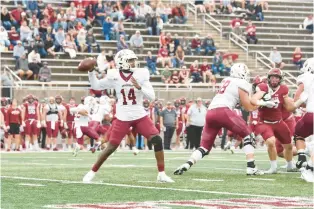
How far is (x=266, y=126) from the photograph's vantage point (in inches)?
580

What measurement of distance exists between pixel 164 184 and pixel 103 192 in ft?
4.38

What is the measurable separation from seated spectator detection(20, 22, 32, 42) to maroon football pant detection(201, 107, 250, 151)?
17449mm

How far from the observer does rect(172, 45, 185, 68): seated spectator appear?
3316cm

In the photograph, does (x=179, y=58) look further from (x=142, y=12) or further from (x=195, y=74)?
(x=142, y=12)

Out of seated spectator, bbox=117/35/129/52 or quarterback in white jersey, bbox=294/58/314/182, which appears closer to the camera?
quarterback in white jersey, bbox=294/58/314/182

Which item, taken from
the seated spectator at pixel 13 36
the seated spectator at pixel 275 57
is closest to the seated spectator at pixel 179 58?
the seated spectator at pixel 275 57

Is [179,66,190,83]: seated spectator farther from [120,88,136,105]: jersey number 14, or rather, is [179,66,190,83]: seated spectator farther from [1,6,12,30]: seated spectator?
[120,88,136,105]: jersey number 14

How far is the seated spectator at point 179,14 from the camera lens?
3659cm

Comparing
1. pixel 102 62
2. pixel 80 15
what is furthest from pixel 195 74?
pixel 80 15

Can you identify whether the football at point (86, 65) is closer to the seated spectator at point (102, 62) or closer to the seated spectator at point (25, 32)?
the seated spectator at point (102, 62)

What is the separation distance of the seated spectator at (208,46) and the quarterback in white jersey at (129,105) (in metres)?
22.5

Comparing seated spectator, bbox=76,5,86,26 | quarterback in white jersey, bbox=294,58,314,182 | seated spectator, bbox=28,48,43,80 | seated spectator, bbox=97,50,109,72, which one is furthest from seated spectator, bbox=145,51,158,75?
quarterback in white jersey, bbox=294,58,314,182

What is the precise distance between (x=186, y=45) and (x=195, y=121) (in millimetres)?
8488

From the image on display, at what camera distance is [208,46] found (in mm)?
35125
